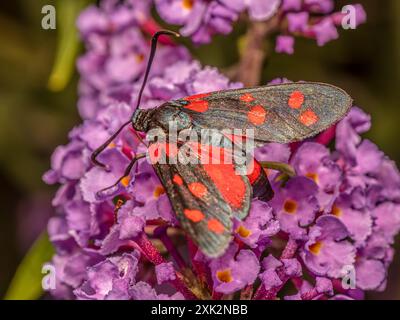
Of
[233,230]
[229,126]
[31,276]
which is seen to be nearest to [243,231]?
[233,230]

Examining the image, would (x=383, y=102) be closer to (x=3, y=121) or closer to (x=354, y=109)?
(x=354, y=109)

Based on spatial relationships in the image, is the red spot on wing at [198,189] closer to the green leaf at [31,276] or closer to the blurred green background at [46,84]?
the green leaf at [31,276]

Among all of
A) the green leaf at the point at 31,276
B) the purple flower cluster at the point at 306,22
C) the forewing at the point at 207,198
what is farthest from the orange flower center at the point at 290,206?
the green leaf at the point at 31,276

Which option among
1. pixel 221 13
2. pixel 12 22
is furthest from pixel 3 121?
pixel 221 13

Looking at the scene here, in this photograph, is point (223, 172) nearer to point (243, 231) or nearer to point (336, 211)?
point (243, 231)

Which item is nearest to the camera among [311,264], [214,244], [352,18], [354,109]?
[214,244]

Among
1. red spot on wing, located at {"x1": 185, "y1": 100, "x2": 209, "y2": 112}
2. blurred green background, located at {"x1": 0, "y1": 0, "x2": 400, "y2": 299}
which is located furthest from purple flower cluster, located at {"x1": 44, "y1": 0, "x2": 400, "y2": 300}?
blurred green background, located at {"x1": 0, "y1": 0, "x2": 400, "y2": 299}

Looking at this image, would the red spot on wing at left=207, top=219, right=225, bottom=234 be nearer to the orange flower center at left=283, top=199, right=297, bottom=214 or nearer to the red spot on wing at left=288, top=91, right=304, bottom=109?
the orange flower center at left=283, top=199, right=297, bottom=214
